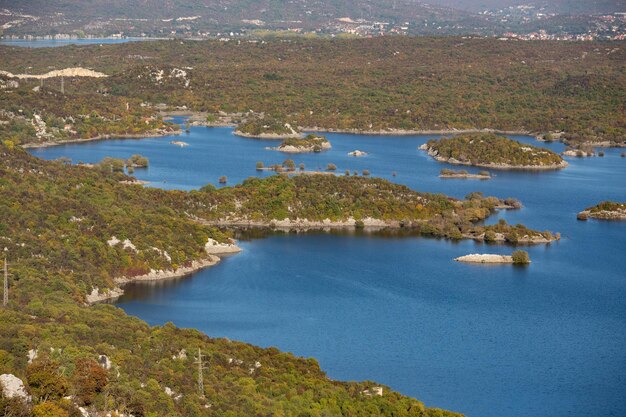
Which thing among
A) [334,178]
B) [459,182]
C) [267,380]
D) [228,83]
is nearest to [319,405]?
[267,380]

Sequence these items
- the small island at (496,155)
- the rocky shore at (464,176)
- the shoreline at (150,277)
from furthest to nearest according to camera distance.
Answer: the small island at (496,155)
the rocky shore at (464,176)
the shoreline at (150,277)

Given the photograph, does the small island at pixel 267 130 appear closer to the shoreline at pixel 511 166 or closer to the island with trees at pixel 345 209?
the shoreline at pixel 511 166

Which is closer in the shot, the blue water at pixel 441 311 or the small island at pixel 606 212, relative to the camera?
the blue water at pixel 441 311

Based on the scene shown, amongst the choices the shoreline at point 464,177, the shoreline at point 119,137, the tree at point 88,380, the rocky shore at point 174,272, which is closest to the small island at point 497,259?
the rocky shore at point 174,272

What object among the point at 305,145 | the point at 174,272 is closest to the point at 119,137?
the point at 305,145

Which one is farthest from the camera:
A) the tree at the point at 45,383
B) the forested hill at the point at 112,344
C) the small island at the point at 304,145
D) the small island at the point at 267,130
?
the small island at the point at 267,130

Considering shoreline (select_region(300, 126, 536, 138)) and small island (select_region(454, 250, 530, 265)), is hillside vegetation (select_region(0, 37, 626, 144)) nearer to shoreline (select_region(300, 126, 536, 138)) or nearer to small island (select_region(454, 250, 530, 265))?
shoreline (select_region(300, 126, 536, 138))

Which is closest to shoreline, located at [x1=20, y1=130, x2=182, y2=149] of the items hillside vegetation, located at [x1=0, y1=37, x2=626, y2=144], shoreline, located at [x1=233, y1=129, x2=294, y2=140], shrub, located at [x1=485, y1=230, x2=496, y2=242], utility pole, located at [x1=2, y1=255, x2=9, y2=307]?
hillside vegetation, located at [x1=0, y1=37, x2=626, y2=144]

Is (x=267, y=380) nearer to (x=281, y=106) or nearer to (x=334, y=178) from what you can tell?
(x=334, y=178)
